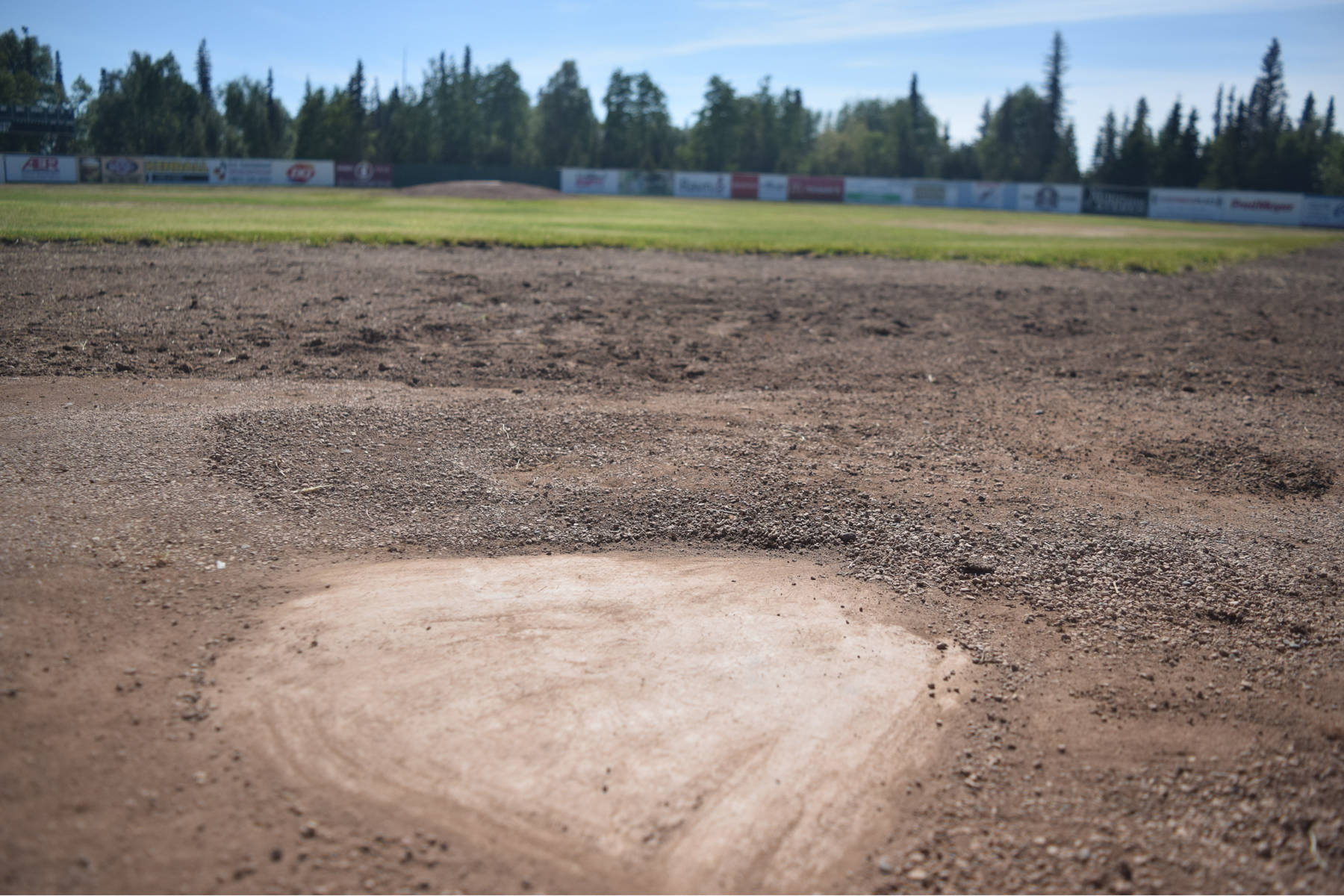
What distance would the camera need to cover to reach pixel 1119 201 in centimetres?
6250

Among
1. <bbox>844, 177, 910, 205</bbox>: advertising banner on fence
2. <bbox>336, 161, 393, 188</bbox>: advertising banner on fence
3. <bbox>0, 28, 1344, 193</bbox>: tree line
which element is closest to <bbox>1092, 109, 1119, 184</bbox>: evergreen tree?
<bbox>0, 28, 1344, 193</bbox>: tree line

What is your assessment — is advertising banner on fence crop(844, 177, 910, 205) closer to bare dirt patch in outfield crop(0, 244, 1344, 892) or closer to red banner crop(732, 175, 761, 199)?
red banner crop(732, 175, 761, 199)

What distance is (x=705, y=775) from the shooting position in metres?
3.74

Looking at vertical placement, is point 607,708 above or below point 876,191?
below

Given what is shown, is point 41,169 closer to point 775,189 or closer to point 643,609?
point 775,189

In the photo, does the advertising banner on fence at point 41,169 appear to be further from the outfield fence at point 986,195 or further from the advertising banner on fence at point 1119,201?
the advertising banner on fence at point 1119,201

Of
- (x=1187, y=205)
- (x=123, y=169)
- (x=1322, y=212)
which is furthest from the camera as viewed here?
(x=1187, y=205)

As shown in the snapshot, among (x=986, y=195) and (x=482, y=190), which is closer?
(x=482, y=190)

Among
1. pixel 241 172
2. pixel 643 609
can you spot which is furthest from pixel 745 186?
pixel 643 609

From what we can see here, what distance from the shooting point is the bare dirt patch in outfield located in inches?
133

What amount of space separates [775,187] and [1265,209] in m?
33.6

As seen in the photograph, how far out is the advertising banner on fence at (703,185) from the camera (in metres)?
68.2

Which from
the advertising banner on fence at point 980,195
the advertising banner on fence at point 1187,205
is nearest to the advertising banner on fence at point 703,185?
the advertising banner on fence at point 980,195

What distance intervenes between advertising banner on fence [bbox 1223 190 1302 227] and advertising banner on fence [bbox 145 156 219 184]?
6675 cm
